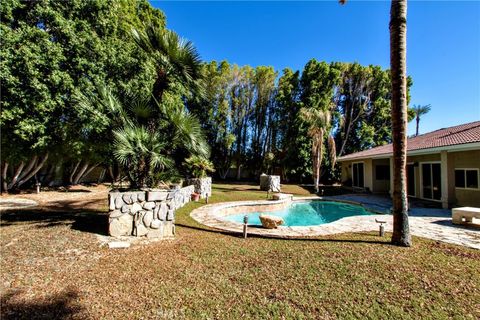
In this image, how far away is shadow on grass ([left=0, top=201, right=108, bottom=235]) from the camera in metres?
6.77

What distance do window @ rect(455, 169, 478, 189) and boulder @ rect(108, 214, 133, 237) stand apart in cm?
1408

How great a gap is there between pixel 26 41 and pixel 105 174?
1453cm

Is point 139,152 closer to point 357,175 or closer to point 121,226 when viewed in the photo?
point 121,226

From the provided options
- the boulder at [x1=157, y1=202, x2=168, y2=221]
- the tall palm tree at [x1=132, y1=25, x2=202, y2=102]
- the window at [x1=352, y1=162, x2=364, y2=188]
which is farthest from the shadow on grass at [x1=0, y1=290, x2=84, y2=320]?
the window at [x1=352, y1=162, x2=364, y2=188]

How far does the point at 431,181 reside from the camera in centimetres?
1272

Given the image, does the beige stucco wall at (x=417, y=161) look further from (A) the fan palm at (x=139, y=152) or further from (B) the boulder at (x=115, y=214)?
(B) the boulder at (x=115, y=214)

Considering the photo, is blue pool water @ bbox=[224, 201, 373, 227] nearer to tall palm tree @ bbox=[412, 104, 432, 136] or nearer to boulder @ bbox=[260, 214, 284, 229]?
boulder @ bbox=[260, 214, 284, 229]

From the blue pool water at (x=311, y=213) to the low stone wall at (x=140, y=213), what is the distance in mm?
4225

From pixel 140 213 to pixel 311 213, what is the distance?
9581 millimetres

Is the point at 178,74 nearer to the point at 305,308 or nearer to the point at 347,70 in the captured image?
the point at 305,308

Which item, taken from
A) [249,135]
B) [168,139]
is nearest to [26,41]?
[168,139]

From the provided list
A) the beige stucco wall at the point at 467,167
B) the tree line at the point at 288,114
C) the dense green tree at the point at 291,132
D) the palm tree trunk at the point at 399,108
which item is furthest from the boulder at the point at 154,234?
the dense green tree at the point at 291,132

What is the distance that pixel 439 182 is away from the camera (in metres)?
12.1

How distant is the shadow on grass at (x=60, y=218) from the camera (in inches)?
267
